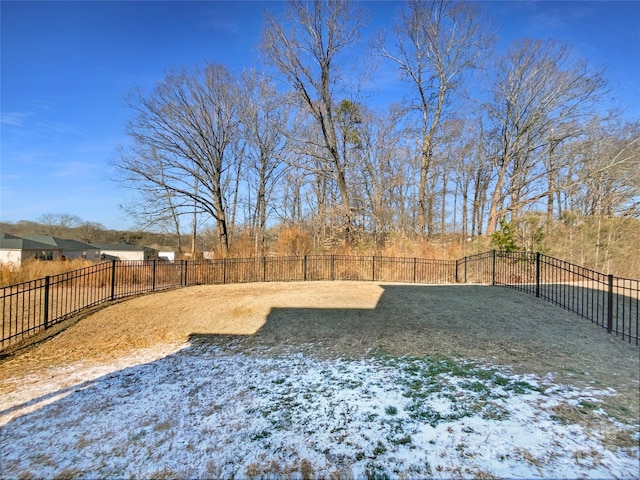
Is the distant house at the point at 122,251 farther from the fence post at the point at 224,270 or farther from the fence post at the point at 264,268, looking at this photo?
the fence post at the point at 264,268

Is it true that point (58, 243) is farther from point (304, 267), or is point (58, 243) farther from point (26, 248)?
point (304, 267)

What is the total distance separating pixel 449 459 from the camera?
2.22m

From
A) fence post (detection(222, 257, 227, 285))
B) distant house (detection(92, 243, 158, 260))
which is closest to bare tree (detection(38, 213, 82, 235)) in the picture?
distant house (detection(92, 243, 158, 260))

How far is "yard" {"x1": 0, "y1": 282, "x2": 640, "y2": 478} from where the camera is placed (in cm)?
225

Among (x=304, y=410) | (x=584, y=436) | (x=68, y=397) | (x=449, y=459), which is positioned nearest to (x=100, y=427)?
(x=68, y=397)

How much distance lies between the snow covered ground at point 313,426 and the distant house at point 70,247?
3771cm

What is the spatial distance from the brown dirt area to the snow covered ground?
1.87 ft

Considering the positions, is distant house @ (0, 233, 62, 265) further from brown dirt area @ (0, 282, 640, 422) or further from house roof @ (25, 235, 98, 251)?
brown dirt area @ (0, 282, 640, 422)

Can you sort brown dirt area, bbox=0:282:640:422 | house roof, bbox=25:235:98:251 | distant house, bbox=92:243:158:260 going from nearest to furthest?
brown dirt area, bbox=0:282:640:422 → house roof, bbox=25:235:98:251 → distant house, bbox=92:243:158:260

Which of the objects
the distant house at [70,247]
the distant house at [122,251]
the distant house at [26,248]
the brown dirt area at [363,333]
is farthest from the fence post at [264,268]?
the distant house at [122,251]

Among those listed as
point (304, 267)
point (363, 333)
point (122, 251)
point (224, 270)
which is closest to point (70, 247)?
point (122, 251)

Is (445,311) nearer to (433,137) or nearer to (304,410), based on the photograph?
(304,410)

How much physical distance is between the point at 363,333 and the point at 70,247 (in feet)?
Result: 140

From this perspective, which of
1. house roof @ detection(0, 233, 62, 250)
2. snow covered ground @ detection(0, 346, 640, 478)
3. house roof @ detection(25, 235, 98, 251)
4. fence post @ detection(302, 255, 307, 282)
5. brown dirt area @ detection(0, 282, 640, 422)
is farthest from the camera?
house roof @ detection(25, 235, 98, 251)
